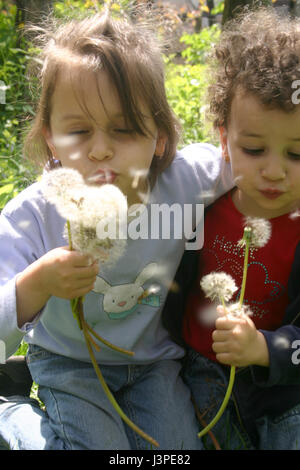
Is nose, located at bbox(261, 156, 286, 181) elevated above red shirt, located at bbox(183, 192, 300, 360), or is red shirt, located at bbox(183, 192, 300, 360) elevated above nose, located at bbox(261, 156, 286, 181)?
nose, located at bbox(261, 156, 286, 181)

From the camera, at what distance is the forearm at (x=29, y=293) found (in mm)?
1382

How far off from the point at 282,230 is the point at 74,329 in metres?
0.85

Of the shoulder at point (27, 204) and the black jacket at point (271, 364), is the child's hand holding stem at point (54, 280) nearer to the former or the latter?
the shoulder at point (27, 204)

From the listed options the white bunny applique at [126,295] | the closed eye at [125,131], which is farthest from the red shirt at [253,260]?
the closed eye at [125,131]

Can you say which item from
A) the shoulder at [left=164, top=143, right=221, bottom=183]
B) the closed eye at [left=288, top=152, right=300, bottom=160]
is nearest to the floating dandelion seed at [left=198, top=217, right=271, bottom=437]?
the closed eye at [left=288, top=152, right=300, bottom=160]

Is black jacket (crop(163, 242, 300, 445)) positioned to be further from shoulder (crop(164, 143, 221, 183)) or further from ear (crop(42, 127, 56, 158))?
ear (crop(42, 127, 56, 158))

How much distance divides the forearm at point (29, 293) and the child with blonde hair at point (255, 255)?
1.77ft

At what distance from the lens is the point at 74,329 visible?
1756mm

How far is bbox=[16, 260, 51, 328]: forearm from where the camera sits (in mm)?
1382

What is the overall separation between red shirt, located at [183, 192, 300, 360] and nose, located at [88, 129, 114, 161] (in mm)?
567

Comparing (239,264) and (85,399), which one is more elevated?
(239,264)

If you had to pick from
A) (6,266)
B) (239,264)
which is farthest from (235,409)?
(6,266)

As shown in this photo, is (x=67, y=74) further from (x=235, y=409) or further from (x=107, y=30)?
(x=235, y=409)
